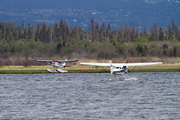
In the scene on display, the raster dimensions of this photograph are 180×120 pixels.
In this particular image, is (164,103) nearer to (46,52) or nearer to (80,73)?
(80,73)

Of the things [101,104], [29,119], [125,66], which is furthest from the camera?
[125,66]

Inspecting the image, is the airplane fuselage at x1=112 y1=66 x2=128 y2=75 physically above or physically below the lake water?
above

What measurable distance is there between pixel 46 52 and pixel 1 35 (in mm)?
63129

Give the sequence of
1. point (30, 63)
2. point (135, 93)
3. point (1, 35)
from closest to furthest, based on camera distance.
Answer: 1. point (135, 93)
2. point (30, 63)
3. point (1, 35)

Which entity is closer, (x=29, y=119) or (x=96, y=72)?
(x=29, y=119)

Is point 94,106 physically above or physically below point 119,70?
below

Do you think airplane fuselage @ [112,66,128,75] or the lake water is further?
airplane fuselage @ [112,66,128,75]

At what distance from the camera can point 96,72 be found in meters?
49.5

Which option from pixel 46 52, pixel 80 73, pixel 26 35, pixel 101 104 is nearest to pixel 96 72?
pixel 80 73

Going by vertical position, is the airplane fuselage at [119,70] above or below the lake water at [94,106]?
above

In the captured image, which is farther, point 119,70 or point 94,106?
point 119,70

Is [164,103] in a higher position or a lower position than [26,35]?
lower

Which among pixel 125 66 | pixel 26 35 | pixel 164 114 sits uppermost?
pixel 26 35

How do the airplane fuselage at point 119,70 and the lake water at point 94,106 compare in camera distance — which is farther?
the airplane fuselage at point 119,70
